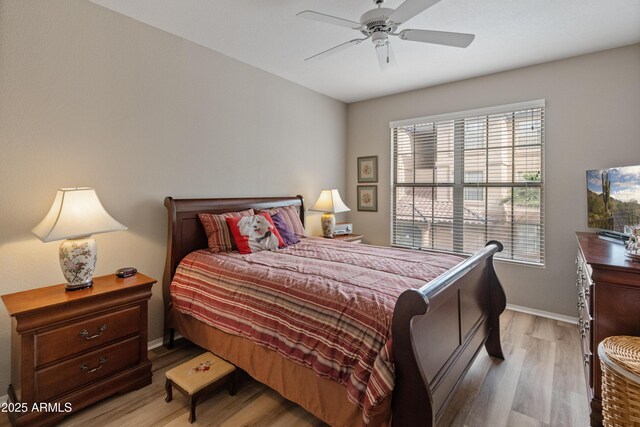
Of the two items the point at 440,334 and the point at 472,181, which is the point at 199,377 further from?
the point at 472,181

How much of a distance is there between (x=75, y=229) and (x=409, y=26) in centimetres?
288

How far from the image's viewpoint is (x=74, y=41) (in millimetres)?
2199

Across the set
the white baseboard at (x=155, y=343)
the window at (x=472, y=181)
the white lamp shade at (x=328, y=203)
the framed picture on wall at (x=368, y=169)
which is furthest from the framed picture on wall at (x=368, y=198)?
the white baseboard at (x=155, y=343)

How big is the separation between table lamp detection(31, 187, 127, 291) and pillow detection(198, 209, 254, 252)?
0.81 meters

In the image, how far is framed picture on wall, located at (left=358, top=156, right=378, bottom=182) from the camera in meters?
4.60

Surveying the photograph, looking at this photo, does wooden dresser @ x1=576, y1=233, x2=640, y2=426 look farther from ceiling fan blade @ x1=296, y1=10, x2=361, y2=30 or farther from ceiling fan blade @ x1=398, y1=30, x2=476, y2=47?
ceiling fan blade @ x1=296, y1=10, x2=361, y2=30

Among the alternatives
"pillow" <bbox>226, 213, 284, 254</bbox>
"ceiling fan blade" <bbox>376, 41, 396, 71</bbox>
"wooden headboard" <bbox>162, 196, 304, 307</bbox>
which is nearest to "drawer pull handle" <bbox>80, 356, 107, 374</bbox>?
"wooden headboard" <bbox>162, 196, 304, 307</bbox>

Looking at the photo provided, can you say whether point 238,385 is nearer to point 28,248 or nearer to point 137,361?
point 137,361

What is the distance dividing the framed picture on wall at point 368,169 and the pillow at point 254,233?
7.08ft

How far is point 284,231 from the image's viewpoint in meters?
3.10

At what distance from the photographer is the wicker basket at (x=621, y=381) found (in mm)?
1341

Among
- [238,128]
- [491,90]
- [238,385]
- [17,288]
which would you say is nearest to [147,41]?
[238,128]

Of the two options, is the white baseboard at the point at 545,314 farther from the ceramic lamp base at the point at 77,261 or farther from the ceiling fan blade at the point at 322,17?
the ceramic lamp base at the point at 77,261

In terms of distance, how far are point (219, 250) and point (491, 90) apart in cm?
348
